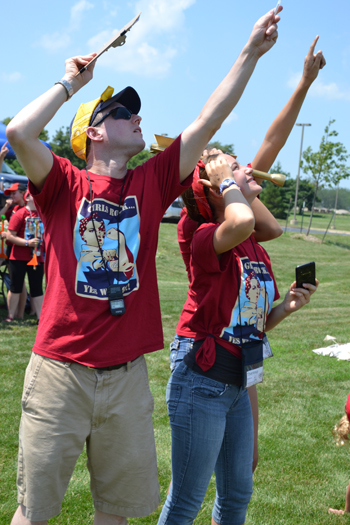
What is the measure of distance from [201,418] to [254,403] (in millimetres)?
603

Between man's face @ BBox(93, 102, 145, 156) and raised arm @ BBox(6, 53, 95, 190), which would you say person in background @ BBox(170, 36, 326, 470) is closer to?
man's face @ BBox(93, 102, 145, 156)

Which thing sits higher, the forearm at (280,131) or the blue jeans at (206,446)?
the forearm at (280,131)

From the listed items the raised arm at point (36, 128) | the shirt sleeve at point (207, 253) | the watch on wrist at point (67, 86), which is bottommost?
the shirt sleeve at point (207, 253)

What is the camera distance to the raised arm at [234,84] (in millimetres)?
2109

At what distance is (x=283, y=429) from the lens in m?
4.53

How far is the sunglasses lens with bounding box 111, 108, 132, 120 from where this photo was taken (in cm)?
226

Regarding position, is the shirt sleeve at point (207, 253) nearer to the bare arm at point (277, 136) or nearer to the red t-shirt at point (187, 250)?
the red t-shirt at point (187, 250)

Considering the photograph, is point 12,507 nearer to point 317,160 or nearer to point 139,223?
point 139,223

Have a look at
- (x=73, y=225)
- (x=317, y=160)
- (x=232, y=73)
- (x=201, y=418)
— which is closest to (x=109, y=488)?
(x=201, y=418)

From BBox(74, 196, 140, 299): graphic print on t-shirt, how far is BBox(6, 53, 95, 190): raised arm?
23 cm

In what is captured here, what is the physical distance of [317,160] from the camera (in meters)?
28.5

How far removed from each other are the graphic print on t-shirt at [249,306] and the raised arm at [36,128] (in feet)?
3.34

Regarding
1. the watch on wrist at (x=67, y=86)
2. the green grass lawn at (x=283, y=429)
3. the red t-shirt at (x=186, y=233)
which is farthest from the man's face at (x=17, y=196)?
the watch on wrist at (x=67, y=86)

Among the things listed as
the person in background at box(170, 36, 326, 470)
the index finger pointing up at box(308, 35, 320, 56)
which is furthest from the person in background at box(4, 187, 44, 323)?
the index finger pointing up at box(308, 35, 320, 56)
